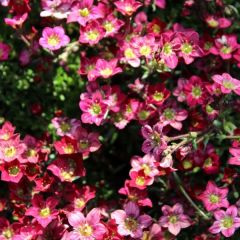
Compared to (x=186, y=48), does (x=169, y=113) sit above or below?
below

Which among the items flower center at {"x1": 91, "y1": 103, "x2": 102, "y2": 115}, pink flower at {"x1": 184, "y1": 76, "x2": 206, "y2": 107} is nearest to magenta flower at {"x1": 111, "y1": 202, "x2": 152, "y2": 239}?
flower center at {"x1": 91, "y1": 103, "x2": 102, "y2": 115}

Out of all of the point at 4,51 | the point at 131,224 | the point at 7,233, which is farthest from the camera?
the point at 4,51

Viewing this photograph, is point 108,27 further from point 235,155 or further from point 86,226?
point 86,226

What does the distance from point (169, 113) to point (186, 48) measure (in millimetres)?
328

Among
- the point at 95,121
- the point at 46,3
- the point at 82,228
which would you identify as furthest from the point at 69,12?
the point at 82,228

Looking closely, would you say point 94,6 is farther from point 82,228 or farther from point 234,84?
point 82,228

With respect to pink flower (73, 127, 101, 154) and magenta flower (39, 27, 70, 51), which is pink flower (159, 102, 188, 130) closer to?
pink flower (73, 127, 101, 154)

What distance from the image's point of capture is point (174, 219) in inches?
114

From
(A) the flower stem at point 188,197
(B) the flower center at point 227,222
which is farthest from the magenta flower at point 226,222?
(A) the flower stem at point 188,197

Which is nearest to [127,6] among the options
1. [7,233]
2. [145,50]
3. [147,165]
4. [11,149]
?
[145,50]

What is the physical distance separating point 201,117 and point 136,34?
556 mm

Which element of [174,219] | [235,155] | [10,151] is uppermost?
[10,151]

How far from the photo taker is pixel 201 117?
118 inches

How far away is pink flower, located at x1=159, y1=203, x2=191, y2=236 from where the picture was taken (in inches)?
113
